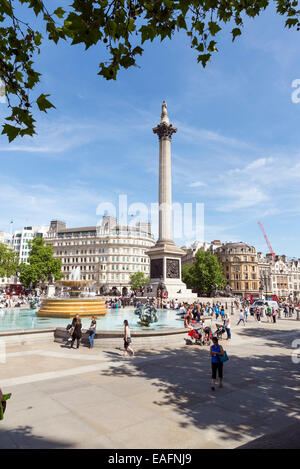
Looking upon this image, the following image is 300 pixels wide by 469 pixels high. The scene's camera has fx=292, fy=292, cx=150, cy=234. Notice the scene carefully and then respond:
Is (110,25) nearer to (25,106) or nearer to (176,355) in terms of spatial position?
(25,106)

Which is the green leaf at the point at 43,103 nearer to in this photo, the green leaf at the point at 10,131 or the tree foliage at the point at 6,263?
the green leaf at the point at 10,131

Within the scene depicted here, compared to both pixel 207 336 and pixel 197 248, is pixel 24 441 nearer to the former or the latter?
pixel 207 336

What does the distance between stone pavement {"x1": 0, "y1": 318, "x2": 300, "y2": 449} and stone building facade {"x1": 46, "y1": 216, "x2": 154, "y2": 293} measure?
83.8 metres

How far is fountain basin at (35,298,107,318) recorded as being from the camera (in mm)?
22453

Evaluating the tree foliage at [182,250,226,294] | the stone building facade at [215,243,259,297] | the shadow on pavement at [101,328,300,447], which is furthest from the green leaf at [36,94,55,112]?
the stone building facade at [215,243,259,297]

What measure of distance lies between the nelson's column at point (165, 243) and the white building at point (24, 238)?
317 ft

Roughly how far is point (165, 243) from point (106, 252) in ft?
191

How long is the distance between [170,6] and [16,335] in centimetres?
1422

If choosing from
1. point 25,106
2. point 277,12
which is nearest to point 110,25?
point 25,106

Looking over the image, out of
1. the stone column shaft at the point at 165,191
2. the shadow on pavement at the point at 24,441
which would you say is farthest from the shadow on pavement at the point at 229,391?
the stone column shaft at the point at 165,191

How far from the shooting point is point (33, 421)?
5668mm

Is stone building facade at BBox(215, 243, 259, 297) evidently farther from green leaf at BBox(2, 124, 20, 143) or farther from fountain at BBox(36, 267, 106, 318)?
green leaf at BBox(2, 124, 20, 143)

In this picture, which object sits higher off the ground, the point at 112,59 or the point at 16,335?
the point at 112,59
